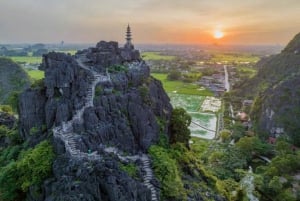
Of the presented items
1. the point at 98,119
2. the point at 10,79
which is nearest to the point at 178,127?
the point at 98,119

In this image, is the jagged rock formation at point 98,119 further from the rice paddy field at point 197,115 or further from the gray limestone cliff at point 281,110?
the gray limestone cliff at point 281,110

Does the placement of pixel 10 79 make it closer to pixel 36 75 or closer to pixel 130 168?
pixel 36 75

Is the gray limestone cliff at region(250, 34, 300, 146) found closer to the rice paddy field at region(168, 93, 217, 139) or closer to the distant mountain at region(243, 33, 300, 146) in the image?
the distant mountain at region(243, 33, 300, 146)

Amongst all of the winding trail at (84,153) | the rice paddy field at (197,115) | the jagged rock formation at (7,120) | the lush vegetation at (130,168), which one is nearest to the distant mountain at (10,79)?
the jagged rock formation at (7,120)

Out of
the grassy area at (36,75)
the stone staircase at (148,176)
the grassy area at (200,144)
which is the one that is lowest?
the grassy area at (200,144)

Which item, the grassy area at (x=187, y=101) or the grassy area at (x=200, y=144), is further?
the grassy area at (x=187, y=101)

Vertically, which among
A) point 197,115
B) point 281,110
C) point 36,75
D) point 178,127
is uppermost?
point 178,127
